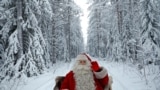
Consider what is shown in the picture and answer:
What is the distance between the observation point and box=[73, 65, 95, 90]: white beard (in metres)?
4.30

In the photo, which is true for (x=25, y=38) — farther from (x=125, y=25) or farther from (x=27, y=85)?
(x=125, y=25)

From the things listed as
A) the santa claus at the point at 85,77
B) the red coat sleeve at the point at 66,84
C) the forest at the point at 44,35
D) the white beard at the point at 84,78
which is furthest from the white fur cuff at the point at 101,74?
the forest at the point at 44,35

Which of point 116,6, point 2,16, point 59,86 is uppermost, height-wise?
point 116,6

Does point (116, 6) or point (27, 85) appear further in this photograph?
point (116, 6)

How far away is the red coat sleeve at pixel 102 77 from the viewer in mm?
4219

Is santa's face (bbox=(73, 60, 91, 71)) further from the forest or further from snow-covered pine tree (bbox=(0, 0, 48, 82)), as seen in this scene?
snow-covered pine tree (bbox=(0, 0, 48, 82))

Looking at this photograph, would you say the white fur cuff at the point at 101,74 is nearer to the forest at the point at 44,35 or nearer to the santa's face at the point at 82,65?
the santa's face at the point at 82,65

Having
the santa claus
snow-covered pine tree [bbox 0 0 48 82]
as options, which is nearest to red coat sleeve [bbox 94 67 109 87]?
the santa claus

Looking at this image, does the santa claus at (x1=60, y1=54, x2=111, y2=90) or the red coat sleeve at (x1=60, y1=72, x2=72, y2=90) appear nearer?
the santa claus at (x1=60, y1=54, x2=111, y2=90)

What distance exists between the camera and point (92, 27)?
4150 centimetres

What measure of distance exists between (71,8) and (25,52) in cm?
1910

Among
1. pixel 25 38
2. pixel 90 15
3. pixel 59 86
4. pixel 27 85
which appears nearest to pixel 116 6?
pixel 90 15

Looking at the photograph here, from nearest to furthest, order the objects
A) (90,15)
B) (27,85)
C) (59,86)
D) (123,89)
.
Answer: (59,86) < (123,89) < (27,85) < (90,15)

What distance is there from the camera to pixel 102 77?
14.0ft
